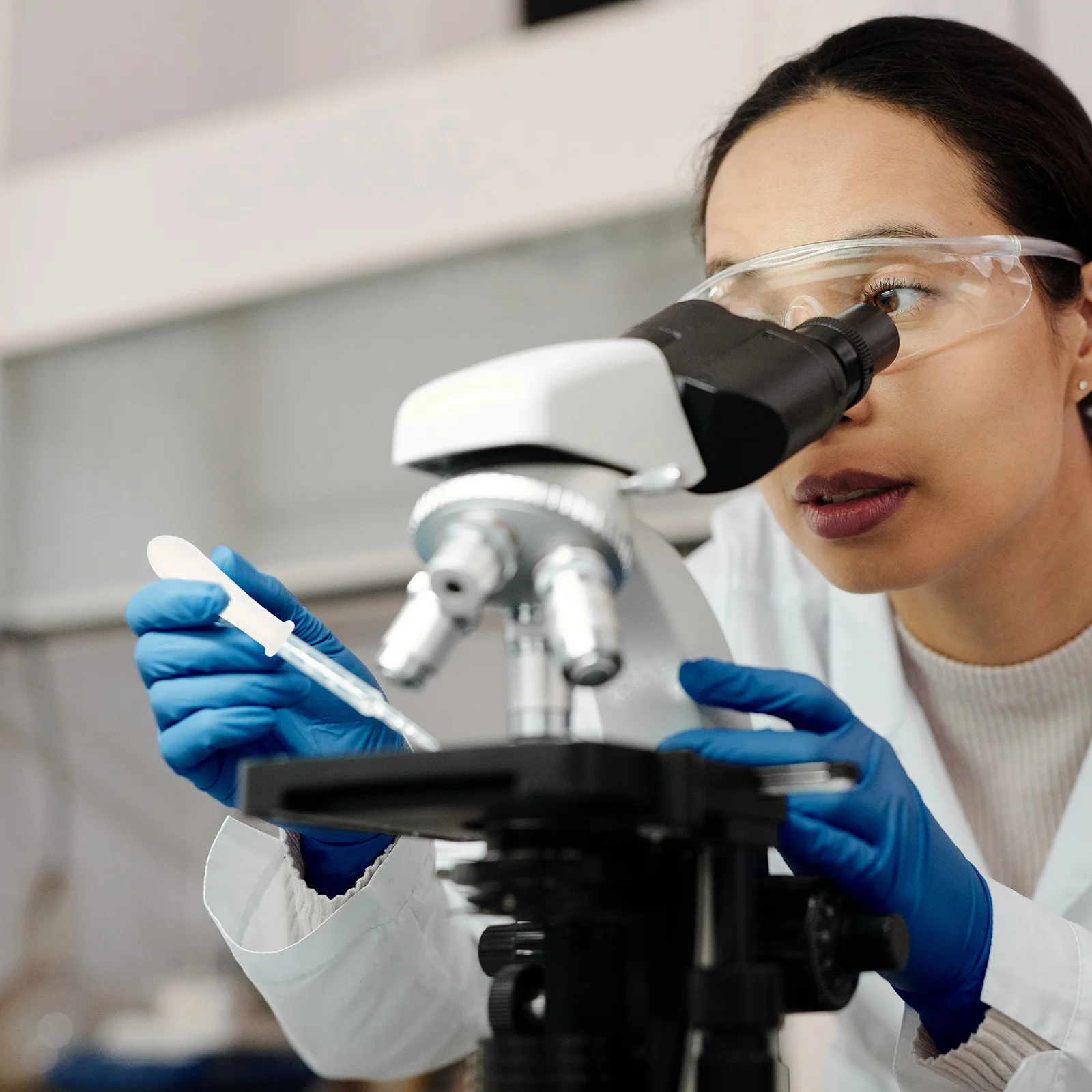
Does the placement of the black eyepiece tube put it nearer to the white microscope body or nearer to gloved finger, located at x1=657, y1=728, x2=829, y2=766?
the white microscope body

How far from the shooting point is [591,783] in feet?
1.81

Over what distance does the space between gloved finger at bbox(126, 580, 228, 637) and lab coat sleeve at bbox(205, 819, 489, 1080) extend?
0.91ft

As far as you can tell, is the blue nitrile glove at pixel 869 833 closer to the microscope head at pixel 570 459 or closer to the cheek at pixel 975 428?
the microscope head at pixel 570 459

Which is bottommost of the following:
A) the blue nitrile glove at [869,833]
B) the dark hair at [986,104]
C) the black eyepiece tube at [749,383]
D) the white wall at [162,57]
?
the blue nitrile glove at [869,833]

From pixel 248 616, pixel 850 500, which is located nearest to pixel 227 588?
pixel 248 616

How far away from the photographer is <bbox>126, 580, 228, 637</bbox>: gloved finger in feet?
2.98

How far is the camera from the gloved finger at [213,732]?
93cm

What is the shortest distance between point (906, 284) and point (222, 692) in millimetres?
683

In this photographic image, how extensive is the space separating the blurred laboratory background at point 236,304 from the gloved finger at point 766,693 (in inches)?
58.2

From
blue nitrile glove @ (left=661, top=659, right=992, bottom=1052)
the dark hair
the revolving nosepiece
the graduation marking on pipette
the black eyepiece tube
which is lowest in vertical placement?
blue nitrile glove @ (left=661, top=659, right=992, bottom=1052)

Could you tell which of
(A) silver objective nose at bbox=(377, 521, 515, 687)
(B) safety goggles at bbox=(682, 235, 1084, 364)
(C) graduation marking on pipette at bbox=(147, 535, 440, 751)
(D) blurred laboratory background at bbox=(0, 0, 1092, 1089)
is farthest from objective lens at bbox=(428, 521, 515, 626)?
(D) blurred laboratory background at bbox=(0, 0, 1092, 1089)

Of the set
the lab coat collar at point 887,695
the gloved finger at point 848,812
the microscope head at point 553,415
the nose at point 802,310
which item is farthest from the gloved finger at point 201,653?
the lab coat collar at point 887,695

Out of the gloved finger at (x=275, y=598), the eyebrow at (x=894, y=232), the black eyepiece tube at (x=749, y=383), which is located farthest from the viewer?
the eyebrow at (x=894, y=232)

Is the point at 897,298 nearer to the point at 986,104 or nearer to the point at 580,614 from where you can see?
the point at 986,104
